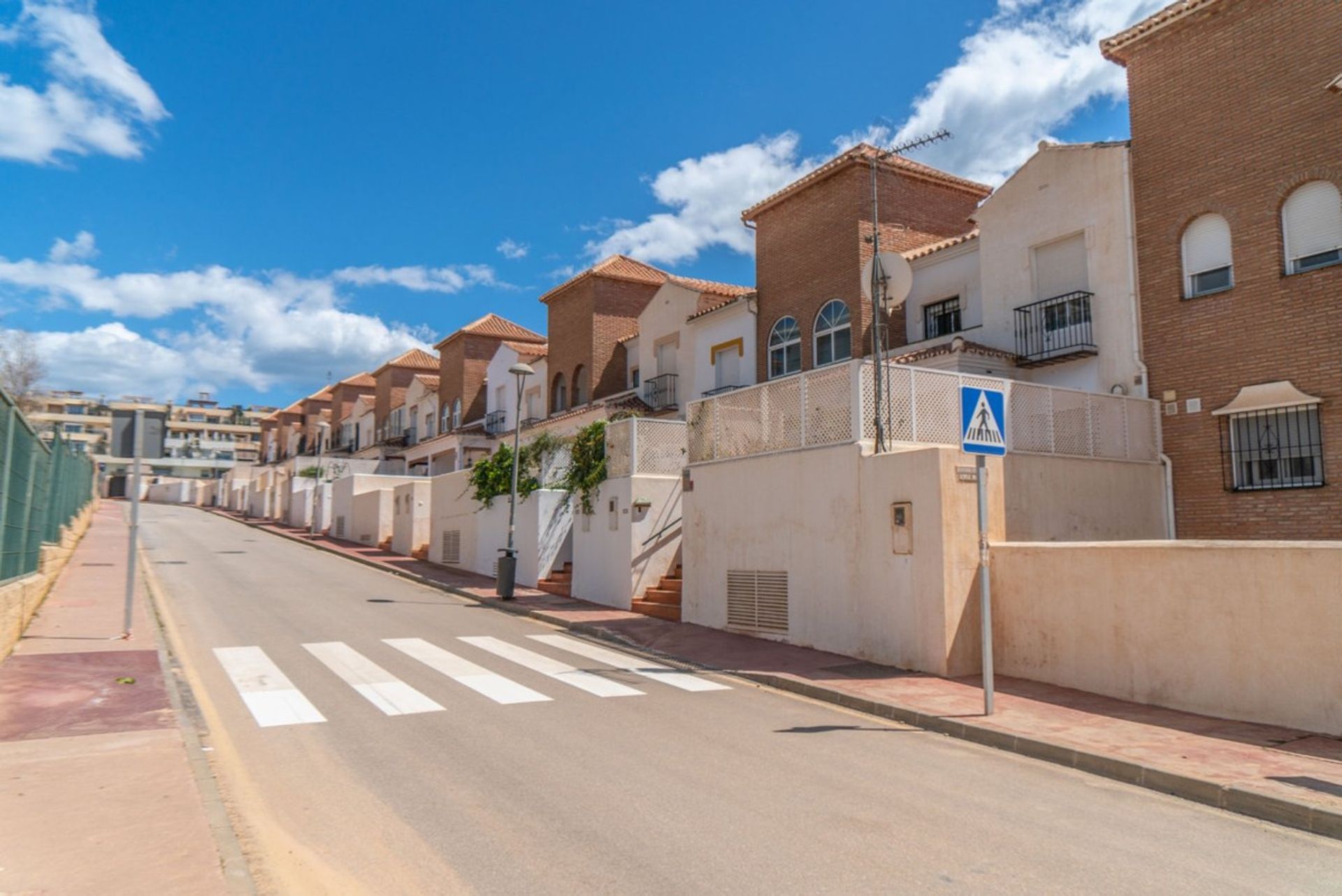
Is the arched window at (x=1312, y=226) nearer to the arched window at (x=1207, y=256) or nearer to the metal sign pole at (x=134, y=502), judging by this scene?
the arched window at (x=1207, y=256)

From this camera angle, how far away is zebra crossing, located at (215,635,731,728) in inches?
361

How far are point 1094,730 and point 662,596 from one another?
10284mm

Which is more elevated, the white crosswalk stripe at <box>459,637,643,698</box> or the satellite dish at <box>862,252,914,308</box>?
the satellite dish at <box>862,252,914,308</box>

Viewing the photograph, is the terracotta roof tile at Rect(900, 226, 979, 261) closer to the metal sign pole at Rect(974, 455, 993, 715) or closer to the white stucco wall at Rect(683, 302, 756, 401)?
the white stucco wall at Rect(683, 302, 756, 401)

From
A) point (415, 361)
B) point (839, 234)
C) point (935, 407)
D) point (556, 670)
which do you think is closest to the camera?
point (556, 670)

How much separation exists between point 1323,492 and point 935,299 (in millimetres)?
9437

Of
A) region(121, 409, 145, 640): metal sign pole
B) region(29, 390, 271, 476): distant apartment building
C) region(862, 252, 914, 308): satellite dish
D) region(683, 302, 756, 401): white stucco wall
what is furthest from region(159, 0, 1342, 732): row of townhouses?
region(29, 390, 271, 476): distant apartment building

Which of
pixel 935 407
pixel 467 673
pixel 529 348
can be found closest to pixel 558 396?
pixel 529 348

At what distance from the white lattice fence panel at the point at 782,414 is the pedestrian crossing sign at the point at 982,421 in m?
5.03

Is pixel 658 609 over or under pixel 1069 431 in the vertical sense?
under

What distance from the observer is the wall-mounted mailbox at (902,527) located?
38.5 feet

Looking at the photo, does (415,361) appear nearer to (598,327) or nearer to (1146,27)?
(598,327)

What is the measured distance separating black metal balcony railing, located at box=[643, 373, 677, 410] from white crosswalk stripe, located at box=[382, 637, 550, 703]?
16.3 metres

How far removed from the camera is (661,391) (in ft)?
97.3
